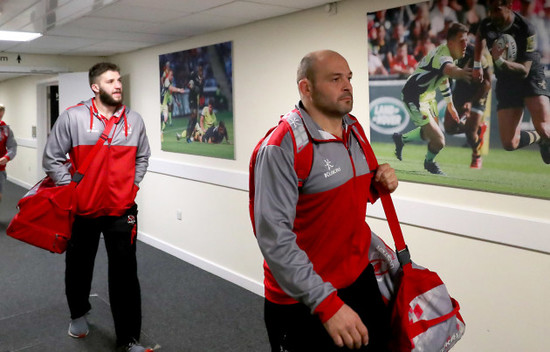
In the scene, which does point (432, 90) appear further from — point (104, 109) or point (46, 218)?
point (46, 218)

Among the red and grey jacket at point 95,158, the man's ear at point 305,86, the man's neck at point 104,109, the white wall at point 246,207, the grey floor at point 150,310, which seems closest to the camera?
the man's ear at point 305,86

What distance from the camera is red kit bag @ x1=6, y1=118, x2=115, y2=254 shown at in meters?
2.81

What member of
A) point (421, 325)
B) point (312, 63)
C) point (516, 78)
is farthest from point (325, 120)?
point (516, 78)

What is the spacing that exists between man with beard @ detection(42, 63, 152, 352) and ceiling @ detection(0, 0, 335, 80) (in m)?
0.69

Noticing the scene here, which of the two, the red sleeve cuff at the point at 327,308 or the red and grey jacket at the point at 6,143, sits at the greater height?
the red and grey jacket at the point at 6,143

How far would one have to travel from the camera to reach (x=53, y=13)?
3.60 m

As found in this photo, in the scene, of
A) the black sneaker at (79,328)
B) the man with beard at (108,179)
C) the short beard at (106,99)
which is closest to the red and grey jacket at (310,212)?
the man with beard at (108,179)

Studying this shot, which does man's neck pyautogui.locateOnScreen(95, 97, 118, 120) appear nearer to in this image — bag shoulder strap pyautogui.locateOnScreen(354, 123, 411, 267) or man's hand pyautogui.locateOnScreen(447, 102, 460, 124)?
bag shoulder strap pyautogui.locateOnScreen(354, 123, 411, 267)

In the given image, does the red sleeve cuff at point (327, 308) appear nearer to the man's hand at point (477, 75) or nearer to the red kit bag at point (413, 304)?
the red kit bag at point (413, 304)

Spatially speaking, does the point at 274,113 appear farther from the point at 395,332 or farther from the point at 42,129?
the point at 42,129

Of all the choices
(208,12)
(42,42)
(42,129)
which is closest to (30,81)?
(42,129)

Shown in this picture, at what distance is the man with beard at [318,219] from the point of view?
1.46 m

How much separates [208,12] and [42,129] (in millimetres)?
6587

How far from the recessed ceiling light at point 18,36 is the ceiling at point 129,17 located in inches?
3.5
